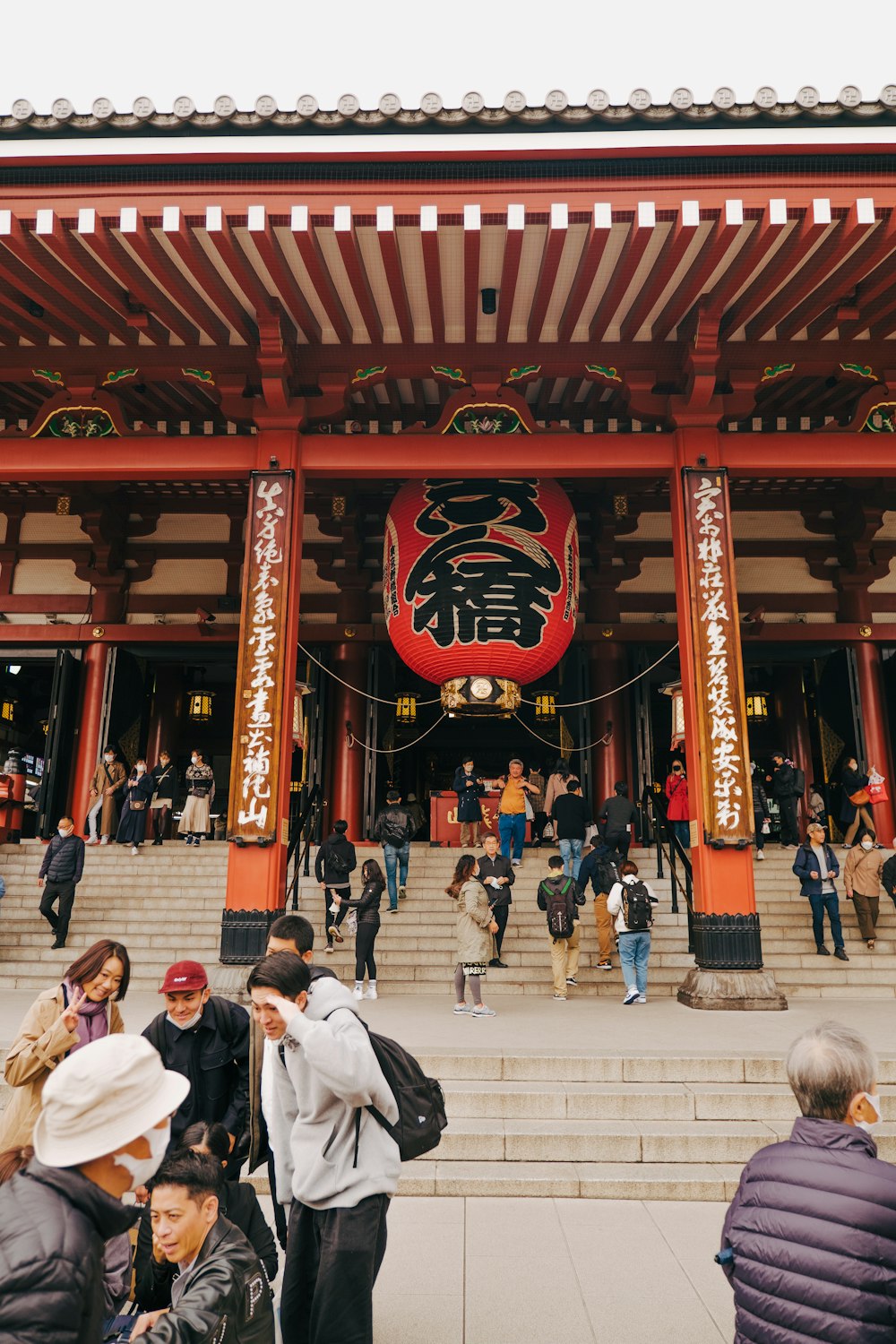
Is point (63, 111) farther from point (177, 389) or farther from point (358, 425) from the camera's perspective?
point (358, 425)

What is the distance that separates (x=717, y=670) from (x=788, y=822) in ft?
18.2

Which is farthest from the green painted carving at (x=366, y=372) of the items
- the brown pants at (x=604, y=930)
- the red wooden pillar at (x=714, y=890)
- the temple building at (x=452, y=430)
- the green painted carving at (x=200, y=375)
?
the brown pants at (x=604, y=930)

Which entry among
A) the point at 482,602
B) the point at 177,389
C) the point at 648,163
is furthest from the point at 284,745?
the point at 648,163

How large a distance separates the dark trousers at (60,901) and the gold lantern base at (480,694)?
166 inches

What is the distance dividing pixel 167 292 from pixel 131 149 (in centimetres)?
112

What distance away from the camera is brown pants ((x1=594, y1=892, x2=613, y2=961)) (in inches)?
334

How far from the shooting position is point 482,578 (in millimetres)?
8547

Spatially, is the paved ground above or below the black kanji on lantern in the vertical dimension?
below

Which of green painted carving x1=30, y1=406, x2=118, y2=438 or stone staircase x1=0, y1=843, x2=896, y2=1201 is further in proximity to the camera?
green painted carving x1=30, y1=406, x2=118, y2=438

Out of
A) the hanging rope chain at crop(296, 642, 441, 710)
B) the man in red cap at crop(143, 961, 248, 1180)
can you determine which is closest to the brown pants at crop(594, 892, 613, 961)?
the hanging rope chain at crop(296, 642, 441, 710)

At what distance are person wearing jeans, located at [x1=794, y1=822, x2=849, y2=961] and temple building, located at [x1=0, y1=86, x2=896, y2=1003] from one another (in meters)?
1.39

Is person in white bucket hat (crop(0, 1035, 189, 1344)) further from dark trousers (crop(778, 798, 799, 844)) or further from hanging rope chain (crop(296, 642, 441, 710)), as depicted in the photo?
dark trousers (crop(778, 798, 799, 844))

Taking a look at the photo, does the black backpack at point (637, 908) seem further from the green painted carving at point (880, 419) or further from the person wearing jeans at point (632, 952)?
the green painted carving at point (880, 419)

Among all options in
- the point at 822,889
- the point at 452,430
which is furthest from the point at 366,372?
the point at 822,889
